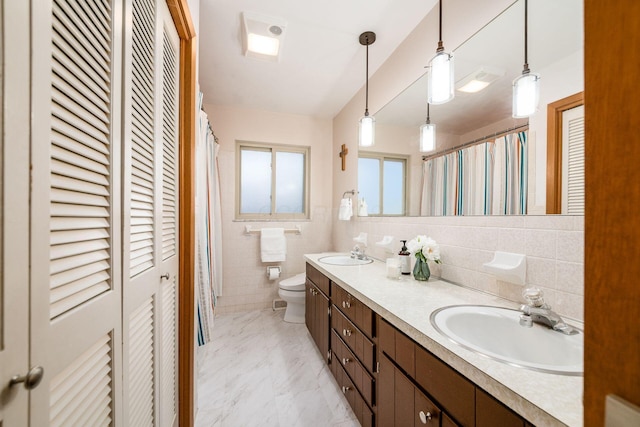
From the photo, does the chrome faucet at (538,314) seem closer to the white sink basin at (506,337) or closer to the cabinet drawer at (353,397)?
the white sink basin at (506,337)

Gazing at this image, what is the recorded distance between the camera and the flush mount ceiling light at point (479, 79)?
122 centimetres

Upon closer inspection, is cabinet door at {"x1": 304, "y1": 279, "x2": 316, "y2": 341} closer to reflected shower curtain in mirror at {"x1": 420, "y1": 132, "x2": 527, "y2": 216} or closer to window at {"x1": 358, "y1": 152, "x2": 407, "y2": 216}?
window at {"x1": 358, "y1": 152, "x2": 407, "y2": 216}

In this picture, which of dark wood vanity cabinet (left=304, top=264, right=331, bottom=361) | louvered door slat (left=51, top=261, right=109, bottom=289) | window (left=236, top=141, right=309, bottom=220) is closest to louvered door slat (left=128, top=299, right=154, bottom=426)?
louvered door slat (left=51, top=261, right=109, bottom=289)

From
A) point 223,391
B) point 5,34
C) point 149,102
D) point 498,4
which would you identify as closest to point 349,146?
point 498,4

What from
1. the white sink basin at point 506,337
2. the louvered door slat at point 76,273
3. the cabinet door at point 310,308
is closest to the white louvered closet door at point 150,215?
the louvered door slat at point 76,273

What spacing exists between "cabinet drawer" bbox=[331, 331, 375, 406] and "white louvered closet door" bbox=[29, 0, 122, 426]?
3.26 ft

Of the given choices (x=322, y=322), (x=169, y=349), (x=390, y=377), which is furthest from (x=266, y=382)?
(x=390, y=377)

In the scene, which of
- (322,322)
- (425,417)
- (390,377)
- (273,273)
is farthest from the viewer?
(273,273)

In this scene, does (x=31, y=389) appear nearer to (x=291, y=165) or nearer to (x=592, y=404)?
(x=592, y=404)

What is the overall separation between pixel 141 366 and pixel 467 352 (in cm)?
101

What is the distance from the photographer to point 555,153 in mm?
974

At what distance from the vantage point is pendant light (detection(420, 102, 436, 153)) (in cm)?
159

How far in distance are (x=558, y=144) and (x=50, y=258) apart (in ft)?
4.97

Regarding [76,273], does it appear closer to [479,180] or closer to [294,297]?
[479,180]
